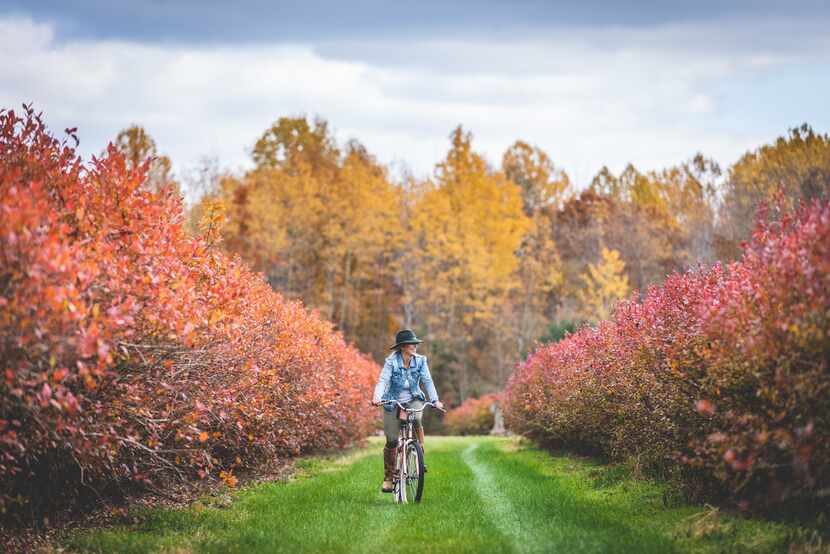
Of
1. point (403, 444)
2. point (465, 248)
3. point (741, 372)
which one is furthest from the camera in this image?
point (465, 248)

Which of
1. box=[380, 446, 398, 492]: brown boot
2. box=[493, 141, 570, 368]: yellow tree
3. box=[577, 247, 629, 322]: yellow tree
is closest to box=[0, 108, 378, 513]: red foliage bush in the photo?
box=[380, 446, 398, 492]: brown boot

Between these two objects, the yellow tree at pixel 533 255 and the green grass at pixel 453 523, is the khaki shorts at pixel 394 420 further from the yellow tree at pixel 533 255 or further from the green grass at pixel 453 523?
the yellow tree at pixel 533 255

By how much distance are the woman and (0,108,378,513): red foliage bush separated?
1.69 m

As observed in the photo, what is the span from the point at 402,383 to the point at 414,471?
1.12 m

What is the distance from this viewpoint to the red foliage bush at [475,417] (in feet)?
132

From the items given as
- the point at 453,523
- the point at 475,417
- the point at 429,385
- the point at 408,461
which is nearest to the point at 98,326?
the point at 453,523

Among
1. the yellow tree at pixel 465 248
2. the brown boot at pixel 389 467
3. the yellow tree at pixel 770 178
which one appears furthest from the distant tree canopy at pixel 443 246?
the brown boot at pixel 389 467

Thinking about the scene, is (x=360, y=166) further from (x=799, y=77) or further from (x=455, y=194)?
(x=799, y=77)

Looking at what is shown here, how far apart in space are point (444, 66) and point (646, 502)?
65.8ft

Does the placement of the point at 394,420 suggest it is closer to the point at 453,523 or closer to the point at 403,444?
the point at 403,444

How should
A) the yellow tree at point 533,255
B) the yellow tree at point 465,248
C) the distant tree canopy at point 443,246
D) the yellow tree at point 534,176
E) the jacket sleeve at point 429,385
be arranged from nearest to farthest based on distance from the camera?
the jacket sleeve at point 429,385
the yellow tree at point 465,248
the distant tree canopy at point 443,246
the yellow tree at point 533,255
the yellow tree at point 534,176

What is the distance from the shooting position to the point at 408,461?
1059 centimetres

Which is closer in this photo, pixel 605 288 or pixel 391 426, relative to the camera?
pixel 391 426

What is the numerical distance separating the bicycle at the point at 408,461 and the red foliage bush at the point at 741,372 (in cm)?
271
